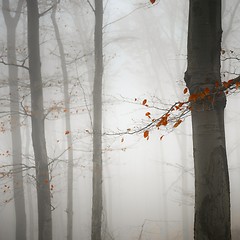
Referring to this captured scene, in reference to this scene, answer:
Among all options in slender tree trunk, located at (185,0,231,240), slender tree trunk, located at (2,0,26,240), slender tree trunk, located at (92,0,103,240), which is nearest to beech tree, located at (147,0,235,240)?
slender tree trunk, located at (185,0,231,240)

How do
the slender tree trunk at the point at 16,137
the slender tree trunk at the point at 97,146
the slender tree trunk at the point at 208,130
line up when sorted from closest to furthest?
1. the slender tree trunk at the point at 208,130
2. the slender tree trunk at the point at 97,146
3. the slender tree trunk at the point at 16,137

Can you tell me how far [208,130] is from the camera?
2484 mm

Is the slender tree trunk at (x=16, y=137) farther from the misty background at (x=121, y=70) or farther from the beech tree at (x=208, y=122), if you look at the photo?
the beech tree at (x=208, y=122)

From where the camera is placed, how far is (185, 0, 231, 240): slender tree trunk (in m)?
2.44

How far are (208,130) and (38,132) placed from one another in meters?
4.32

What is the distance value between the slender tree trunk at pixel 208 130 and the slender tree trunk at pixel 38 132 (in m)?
4.15

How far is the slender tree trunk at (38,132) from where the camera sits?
588 cm

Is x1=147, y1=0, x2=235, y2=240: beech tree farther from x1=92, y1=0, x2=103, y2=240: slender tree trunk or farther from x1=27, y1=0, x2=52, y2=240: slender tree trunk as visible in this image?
x1=27, y1=0, x2=52, y2=240: slender tree trunk

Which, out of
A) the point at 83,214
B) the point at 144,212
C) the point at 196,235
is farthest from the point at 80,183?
the point at 196,235

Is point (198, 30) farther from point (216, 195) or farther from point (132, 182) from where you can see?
point (132, 182)

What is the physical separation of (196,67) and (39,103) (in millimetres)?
4260

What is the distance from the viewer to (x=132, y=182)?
100 feet

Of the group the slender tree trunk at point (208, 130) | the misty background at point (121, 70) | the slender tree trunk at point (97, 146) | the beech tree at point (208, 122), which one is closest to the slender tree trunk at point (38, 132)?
the misty background at point (121, 70)

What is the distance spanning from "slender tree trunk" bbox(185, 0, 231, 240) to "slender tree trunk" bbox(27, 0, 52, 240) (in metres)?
4.15
